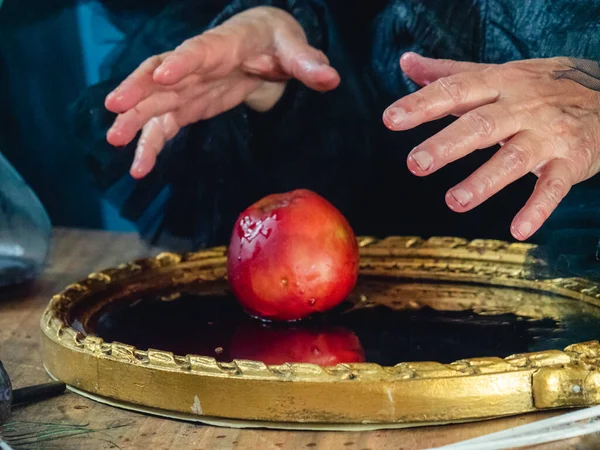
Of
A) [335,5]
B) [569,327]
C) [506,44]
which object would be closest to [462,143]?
[569,327]

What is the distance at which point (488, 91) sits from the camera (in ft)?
1.85

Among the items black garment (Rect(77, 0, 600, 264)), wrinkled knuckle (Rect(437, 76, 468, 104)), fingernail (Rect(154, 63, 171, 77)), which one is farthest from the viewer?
black garment (Rect(77, 0, 600, 264))

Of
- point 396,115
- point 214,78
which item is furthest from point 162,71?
point 396,115

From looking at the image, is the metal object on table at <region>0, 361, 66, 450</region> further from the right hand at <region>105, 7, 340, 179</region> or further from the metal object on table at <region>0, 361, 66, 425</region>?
the right hand at <region>105, 7, 340, 179</region>

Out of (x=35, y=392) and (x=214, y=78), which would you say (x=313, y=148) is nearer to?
(x=214, y=78)

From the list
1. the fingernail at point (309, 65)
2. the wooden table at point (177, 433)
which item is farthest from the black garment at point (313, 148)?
the wooden table at point (177, 433)

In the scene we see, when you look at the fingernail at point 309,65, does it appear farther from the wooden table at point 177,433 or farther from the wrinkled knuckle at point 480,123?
the wooden table at point 177,433

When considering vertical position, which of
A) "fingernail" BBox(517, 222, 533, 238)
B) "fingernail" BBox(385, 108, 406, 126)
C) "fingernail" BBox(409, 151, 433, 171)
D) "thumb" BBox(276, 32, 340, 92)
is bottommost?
"fingernail" BBox(517, 222, 533, 238)

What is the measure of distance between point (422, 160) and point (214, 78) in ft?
1.13

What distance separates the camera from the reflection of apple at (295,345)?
499 mm

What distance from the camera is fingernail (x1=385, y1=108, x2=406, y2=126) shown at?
515 mm

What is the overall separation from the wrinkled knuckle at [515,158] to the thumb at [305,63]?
20 centimetres

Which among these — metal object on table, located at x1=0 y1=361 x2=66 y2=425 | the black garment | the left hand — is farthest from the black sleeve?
metal object on table, located at x1=0 y1=361 x2=66 y2=425

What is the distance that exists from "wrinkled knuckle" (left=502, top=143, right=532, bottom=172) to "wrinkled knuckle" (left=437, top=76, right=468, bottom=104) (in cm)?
4
